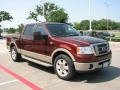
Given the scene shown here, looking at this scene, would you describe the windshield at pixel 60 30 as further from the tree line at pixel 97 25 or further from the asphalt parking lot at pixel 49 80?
the tree line at pixel 97 25

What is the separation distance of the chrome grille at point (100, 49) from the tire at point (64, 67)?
0.79 m

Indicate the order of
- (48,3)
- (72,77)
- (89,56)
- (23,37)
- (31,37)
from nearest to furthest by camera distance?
(89,56), (72,77), (31,37), (23,37), (48,3)

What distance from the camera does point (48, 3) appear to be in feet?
200

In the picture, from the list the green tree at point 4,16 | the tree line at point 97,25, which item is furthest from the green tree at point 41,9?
the tree line at point 97,25

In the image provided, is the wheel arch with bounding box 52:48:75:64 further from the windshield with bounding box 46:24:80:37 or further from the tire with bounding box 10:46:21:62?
the tire with bounding box 10:46:21:62

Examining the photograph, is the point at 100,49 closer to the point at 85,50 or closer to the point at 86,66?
the point at 85,50

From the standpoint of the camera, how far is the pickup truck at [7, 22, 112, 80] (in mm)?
6773

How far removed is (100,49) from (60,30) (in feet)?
6.16

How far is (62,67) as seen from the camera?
7.33m

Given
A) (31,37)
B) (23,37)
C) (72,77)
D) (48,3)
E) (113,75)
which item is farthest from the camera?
(48,3)

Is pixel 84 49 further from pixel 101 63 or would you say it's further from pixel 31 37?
pixel 31 37

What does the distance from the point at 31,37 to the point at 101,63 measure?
10.1 ft

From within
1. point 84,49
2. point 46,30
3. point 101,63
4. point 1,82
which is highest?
point 46,30

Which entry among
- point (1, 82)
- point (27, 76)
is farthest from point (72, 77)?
point (1, 82)
